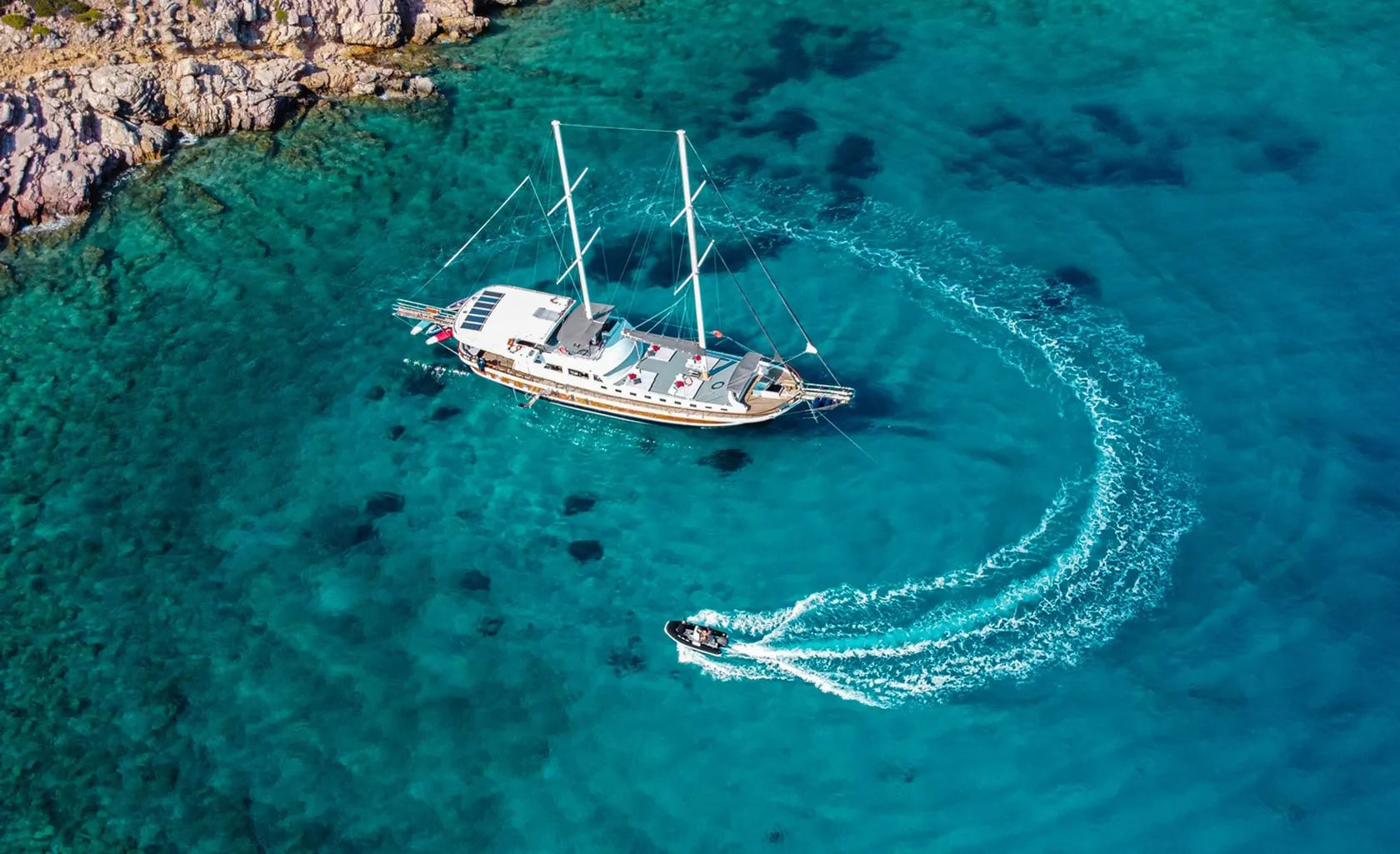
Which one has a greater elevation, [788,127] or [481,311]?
[788,127]

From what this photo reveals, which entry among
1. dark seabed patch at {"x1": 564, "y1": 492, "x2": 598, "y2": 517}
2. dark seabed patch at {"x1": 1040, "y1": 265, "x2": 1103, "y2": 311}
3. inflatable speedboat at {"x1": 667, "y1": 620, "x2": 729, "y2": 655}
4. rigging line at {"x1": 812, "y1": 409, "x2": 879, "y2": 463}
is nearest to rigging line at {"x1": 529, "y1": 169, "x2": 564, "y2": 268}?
dark seabed patch at {"x1": 564, "y1": 492, "x2": 598, "y2": 517}

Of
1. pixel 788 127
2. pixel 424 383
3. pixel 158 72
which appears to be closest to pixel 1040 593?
pixel 424 383

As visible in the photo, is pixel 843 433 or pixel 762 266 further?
pixel 762 266

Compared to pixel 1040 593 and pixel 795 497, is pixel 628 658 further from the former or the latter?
pixel 1040 593

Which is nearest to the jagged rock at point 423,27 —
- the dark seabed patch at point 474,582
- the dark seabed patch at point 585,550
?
the dark seabed patch at point 585,550

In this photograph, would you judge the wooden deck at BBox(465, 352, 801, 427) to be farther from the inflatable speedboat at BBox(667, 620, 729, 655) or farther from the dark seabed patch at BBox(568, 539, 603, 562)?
the inflatable speedboat at BBox(667, 620, 729, 655)

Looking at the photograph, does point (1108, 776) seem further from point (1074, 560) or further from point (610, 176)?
point (610, 176)

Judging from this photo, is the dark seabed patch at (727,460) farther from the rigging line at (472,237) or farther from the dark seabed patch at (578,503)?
the rigging line at (472,237)
